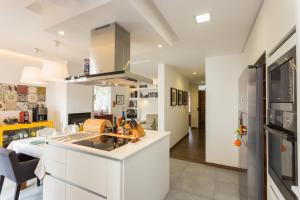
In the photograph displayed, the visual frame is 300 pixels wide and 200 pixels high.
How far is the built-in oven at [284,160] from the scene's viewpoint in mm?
796

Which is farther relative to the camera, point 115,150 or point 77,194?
point 77,194

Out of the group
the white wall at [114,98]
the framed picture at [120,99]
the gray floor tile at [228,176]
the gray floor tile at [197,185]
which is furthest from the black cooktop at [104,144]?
the framed picture at [120,99]

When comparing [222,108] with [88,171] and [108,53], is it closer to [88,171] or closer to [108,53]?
[108,53]

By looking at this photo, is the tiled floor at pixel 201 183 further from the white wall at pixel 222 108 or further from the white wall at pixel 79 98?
the white wall at pixel 79 98

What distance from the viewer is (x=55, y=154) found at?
72.3 inches

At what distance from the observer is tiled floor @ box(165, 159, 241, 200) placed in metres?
2.30

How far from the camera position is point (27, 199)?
2.14 m

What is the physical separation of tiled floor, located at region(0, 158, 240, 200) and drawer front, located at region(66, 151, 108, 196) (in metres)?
1.11

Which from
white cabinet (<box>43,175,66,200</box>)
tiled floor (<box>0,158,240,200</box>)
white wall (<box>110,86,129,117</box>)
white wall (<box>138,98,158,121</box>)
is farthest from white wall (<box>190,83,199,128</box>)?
white cabinet (<box>43,175,66,200</box>)

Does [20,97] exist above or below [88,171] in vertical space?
above

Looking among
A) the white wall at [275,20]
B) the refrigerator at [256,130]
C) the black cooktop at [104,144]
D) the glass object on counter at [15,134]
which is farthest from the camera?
the glass object on counter at [15,134]

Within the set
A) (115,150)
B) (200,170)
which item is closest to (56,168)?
(115,150)

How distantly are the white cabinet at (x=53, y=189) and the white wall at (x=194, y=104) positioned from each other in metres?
7.23

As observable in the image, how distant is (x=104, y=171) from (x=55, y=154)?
806 mm
